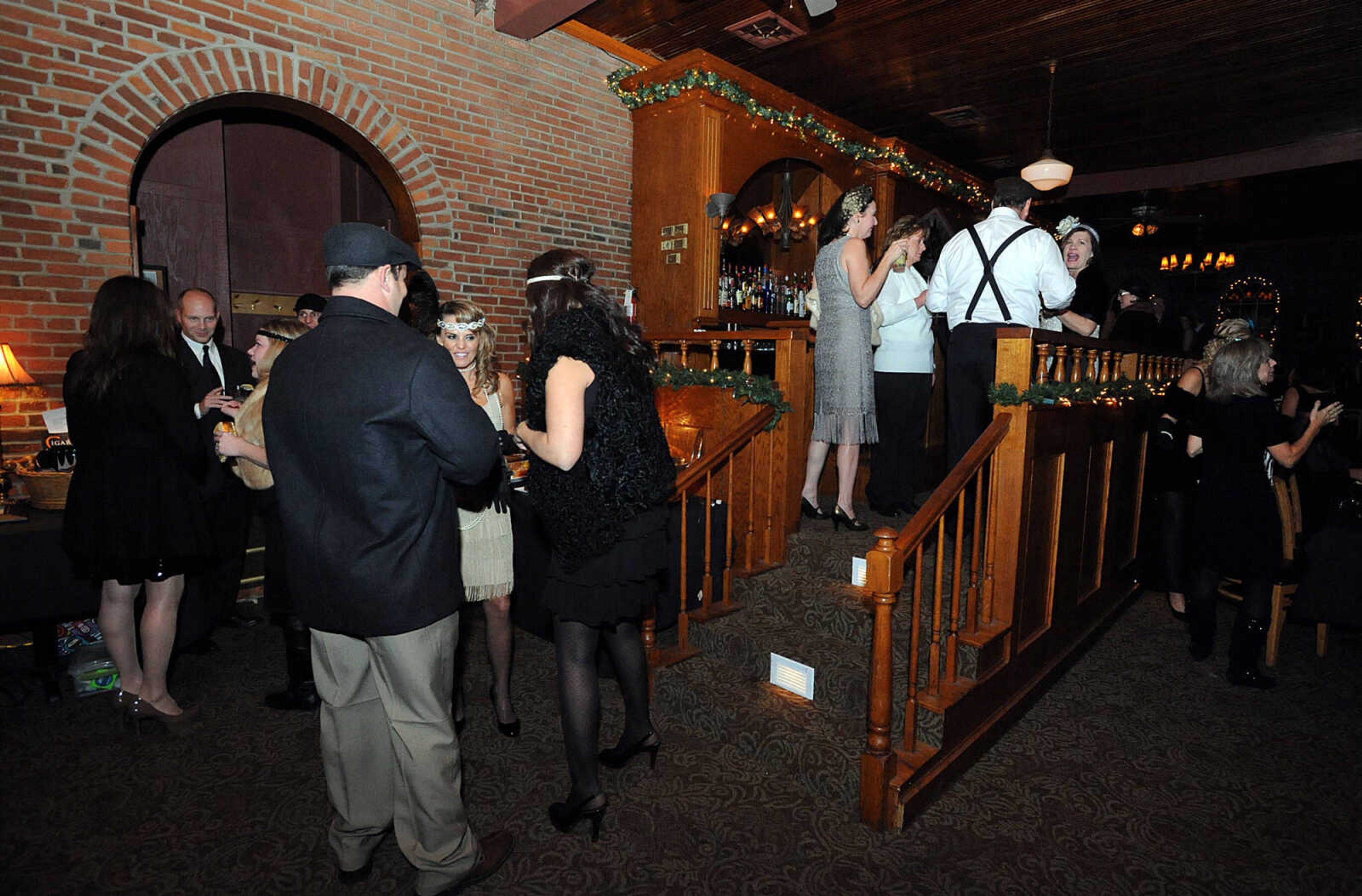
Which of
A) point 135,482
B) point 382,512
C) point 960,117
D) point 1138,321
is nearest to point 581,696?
point 382,512

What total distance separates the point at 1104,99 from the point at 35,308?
Answer: 850 centimetres

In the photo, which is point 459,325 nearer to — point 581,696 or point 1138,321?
point 581,696

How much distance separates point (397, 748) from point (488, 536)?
3.21 ft

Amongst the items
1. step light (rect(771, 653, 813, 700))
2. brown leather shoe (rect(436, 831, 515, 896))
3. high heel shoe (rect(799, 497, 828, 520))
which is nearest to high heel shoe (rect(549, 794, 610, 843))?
brown leather shoe (rect(436, 831, 515, 896))

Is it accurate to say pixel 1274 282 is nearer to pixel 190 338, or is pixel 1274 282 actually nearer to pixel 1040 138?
pixel 1040 138

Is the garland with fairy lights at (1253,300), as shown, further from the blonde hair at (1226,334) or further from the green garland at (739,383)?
the green garland at (739,383)

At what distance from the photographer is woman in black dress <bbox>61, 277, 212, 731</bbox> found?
9.09ft

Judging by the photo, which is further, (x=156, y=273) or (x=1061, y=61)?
(x=1061, y=61)

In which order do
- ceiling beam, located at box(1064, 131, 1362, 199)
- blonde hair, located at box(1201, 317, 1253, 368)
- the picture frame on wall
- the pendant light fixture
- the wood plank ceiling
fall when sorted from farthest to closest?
ceiling beam, located at box(1064, 131, 1362, 199) < the pendant light fixture < the wood plank ceiling < the picture frame on wall < blonde hair, located at box(1201, 317, 1253, 368)

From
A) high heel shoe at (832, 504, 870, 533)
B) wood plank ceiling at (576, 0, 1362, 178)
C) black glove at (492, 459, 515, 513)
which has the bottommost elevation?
high heel shoe at (832, 504, 870, 533)

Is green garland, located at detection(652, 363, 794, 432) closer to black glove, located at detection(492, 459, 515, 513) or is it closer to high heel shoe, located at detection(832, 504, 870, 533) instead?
high heel shoe, located at detection(832, 504, 870, 533)

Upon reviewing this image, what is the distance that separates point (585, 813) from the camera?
7.83 ft

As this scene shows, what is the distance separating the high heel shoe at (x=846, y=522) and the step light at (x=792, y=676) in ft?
3.47

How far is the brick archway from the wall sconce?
80.4 inches
